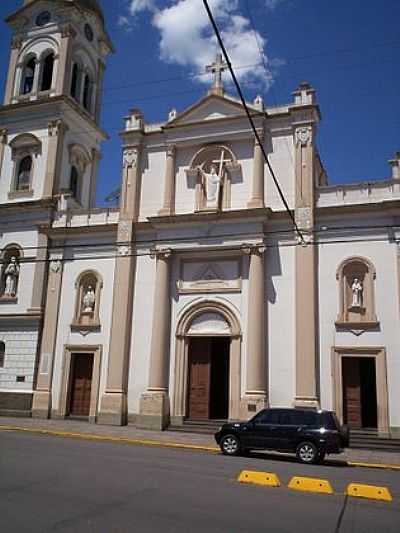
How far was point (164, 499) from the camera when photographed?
8430 millimetres

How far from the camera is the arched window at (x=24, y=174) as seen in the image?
29.4 meters

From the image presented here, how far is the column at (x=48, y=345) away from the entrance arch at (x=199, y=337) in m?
6.40

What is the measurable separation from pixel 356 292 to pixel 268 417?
771 cm

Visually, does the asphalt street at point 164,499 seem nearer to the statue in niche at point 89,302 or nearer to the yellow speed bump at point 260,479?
the yellow speed bump at point 260,479

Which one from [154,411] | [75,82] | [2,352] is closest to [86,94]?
[75,82]

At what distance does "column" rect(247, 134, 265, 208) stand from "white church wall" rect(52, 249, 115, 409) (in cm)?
741

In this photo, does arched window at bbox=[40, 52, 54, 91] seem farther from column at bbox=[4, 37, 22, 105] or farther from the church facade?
the church facade

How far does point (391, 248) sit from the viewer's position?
830 inches

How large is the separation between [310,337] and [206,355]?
4.90m

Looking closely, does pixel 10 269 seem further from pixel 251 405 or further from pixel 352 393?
pixel 352 393

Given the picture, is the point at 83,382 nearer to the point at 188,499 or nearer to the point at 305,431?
the point at 305,431

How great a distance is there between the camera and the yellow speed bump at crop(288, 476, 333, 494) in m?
9.98

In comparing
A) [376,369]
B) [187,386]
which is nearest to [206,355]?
[187,386]

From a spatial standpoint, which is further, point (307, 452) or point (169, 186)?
point (169, 186)
